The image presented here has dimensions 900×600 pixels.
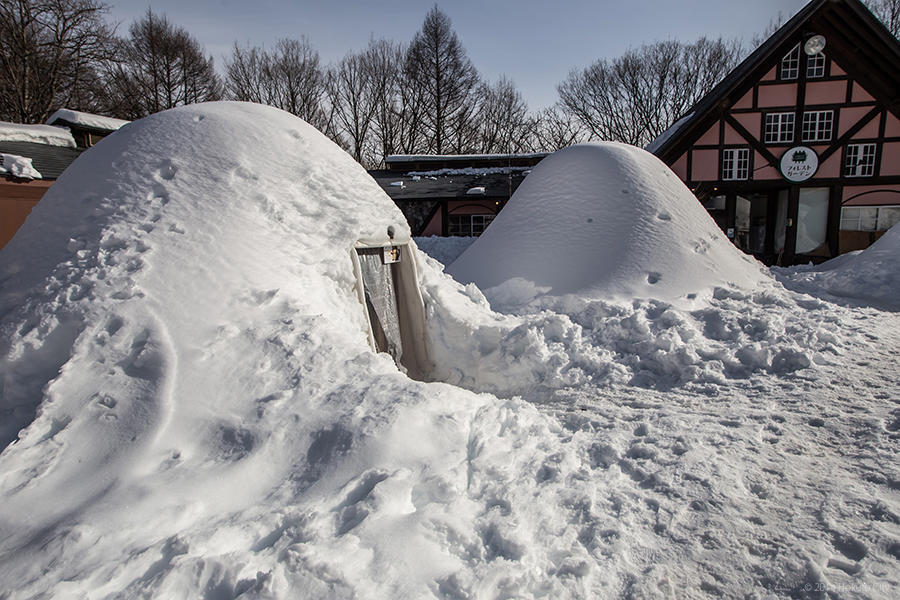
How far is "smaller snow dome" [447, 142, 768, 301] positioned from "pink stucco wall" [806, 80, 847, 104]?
9236 mm

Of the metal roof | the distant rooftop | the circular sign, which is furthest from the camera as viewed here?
the distant rooftop

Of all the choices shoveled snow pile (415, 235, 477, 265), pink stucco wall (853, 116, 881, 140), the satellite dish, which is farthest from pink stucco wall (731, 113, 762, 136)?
shoveled snow pile (415, 235, 477, 265)

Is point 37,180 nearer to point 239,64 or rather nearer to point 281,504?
point 281,504

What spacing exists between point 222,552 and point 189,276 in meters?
1.87

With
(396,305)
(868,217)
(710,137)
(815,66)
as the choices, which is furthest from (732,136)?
(396,305)

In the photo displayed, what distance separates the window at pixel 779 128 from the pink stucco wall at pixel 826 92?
0.68m

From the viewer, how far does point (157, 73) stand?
23859mm

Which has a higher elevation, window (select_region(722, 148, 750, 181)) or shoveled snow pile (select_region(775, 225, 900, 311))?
window (select_region(722, 148, 750, 181))

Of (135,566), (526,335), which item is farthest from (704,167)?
(135,566)

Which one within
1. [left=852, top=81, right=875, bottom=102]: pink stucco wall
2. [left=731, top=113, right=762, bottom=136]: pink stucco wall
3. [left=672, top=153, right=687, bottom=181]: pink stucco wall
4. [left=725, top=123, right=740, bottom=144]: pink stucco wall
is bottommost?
[left=672, top=153, right=687, bottom=181]: pink stucco wall

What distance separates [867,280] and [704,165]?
789 cm

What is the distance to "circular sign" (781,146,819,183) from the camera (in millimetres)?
13305

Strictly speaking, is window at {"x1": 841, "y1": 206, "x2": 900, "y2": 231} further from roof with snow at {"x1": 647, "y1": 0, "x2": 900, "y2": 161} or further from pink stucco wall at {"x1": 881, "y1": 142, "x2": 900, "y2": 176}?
roof with snow at {"x1": 647, "y1": 0, "x2": 900, "y2": 161}

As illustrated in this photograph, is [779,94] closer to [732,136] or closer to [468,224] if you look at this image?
[732,136]
